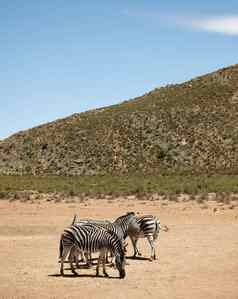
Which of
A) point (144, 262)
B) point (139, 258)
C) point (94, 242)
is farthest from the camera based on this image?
point (139, 258)

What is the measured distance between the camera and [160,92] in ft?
416

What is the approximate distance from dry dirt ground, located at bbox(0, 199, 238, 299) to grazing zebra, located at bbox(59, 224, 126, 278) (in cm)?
67

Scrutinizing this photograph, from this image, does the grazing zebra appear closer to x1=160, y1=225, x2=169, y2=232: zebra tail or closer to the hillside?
x1=160, y1=225, x2=169, y2=232: zebra tail

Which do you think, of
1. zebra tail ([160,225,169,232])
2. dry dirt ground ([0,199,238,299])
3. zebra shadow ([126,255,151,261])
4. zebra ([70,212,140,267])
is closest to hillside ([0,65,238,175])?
dry dirt ground ([0,199,238,299])

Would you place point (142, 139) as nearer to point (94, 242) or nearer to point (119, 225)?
point (119, 225)

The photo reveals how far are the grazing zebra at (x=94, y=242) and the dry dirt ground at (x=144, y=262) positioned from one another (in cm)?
67

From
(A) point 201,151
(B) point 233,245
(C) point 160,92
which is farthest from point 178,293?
(C) point 160,92

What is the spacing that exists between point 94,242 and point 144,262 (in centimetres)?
357

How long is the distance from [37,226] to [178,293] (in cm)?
1718

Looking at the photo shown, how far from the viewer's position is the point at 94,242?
1967 cm

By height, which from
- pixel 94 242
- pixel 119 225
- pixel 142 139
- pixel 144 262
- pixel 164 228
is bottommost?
pixel 144 262

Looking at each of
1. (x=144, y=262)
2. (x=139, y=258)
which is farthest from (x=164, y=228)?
(x=144, y=262)

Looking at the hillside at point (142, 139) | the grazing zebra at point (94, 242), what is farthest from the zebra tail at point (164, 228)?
the hillside at point (142, 139)

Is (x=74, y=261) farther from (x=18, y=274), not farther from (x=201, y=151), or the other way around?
(x=201, y=151)
